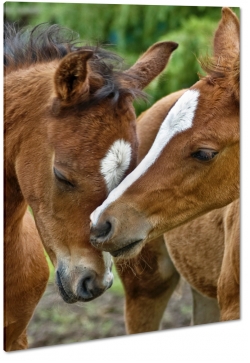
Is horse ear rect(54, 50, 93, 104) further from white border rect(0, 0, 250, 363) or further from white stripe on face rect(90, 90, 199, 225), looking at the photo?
white border rect(0, 0, 250, 363)

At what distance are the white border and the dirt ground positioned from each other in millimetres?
117

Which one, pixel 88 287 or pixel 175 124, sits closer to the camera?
pixel 88 287

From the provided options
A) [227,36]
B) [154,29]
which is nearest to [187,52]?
[154,29]

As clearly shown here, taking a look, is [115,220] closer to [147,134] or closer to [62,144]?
[62,144]

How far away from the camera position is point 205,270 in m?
3.43

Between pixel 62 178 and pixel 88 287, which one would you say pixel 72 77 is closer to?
pixel 62 178

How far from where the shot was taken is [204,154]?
2619 millimetres

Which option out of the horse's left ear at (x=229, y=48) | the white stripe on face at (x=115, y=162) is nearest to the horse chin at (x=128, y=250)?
the white stripe on face at (x=115, y=162)

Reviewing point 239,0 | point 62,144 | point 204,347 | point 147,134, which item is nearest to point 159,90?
point 147,134

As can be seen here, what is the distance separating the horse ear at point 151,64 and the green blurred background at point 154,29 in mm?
301

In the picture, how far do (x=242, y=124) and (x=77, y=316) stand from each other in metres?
1.19

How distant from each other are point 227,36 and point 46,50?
804 mm

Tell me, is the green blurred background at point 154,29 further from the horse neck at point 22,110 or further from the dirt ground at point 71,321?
the dirt ground at point 71,321

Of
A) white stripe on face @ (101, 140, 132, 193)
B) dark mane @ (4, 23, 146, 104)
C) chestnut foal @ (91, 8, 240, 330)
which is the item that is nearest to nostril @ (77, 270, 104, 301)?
chestnut foal @ (91, 8, 240, 330)
